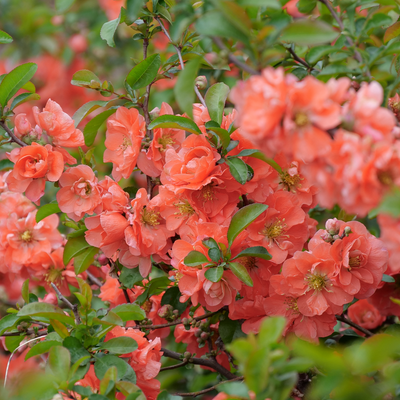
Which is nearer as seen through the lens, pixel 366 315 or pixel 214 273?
pixel 214 273

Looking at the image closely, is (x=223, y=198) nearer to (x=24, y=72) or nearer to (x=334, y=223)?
(x=334, y=223)

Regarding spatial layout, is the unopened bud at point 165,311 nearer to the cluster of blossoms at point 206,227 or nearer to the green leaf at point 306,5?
the cluster of blossoms at point 206,227

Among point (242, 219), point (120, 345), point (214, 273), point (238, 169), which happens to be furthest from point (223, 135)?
point (120, 345)

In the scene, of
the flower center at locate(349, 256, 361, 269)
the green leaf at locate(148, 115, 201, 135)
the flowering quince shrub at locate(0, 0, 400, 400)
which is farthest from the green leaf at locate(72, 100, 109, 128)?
the flower center at locate(349, 256, 361, 269)

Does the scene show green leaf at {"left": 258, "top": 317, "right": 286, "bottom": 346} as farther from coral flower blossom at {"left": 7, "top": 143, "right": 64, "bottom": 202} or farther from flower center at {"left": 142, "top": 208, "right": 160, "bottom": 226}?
coral flower blossom at {"left": 7, "top": 143, "right": 64, "bottom": 202}

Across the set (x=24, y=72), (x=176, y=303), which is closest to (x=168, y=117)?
(x=24, y=72)

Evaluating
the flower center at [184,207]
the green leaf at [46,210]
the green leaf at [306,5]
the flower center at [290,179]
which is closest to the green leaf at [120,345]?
the flower center at [184,207]

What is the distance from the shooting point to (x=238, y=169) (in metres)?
1.06

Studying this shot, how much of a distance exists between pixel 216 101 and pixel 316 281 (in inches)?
19.3

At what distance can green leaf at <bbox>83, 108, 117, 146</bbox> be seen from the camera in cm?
133

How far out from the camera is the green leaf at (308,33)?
2.55 feet

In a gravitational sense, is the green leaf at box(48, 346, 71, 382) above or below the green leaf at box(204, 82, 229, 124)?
below

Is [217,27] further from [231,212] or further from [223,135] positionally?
[231,212]

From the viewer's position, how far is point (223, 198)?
116 centimetres
